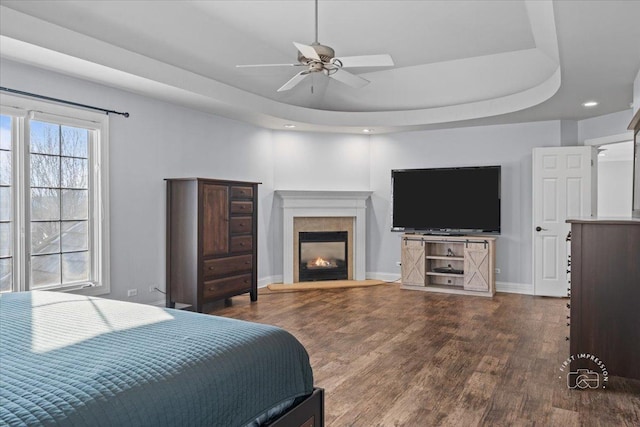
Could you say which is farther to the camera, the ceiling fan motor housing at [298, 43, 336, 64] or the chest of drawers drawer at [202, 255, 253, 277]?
the chest of drawers drawer at [202, 255, 253, 277]

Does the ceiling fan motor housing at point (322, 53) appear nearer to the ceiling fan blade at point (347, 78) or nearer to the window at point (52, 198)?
the ceiling fan blade at point (347, 78)

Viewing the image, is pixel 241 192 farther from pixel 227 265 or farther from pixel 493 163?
pixel 493 163

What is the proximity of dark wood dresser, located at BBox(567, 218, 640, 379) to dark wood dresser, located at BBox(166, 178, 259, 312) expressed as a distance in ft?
11.8

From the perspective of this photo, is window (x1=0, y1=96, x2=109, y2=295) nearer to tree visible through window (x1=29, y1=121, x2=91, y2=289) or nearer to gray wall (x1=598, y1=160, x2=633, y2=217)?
tree visible through window (x1=29, y1=121, x2=91, y2=289)

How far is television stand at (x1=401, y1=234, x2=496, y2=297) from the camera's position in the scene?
20.5 ft

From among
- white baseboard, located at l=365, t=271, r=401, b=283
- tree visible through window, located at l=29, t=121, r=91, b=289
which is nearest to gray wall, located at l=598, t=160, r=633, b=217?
white baseboard, located at l=365, t=271, r=401, b=283

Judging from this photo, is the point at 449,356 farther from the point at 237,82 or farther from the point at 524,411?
the point at 237,82

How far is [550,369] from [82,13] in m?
4.55

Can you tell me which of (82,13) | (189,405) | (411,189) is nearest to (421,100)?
(411,189)

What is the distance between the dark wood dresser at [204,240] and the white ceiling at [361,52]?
1.04 metres

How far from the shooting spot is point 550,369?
3406 millimetres

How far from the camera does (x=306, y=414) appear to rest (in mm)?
1983

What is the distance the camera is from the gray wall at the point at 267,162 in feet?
A: 15.7

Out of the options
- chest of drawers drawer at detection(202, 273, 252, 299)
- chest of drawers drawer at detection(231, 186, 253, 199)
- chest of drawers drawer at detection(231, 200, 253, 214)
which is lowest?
chest of drawers drawer at detection(202, 273, 252, 299)
